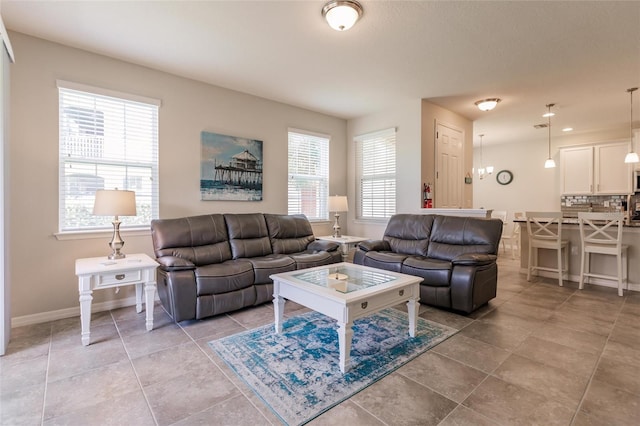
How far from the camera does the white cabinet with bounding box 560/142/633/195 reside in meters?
6.06

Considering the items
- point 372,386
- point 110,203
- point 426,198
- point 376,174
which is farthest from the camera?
point 376,174

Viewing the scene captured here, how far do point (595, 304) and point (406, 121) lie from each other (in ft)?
10.9

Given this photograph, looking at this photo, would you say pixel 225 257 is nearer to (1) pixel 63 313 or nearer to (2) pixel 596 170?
(1) pixel 63 313


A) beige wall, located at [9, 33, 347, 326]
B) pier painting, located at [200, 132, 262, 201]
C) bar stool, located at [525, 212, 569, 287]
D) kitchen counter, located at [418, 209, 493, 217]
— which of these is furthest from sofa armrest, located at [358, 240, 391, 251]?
bar stool, located at [525, 212, 569, 287]

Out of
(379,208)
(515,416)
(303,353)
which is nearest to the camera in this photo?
(515,416)

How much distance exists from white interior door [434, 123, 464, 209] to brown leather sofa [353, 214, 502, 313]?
1027 mm

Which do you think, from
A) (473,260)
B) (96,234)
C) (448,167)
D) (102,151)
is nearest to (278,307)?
(473,260)

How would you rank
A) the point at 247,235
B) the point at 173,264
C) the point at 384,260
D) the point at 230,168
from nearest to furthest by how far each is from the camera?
1. the point at 173,264
2. the point at 384,260
3. the point at 247,235
4. the point at 230,168

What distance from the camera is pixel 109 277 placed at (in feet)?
8.78

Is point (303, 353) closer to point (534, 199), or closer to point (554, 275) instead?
point (554, 275)

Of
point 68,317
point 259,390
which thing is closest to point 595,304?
point 259,390

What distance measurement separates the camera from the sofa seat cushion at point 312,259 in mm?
3709

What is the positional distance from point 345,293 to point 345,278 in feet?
1.57

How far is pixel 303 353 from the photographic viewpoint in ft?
7.79
